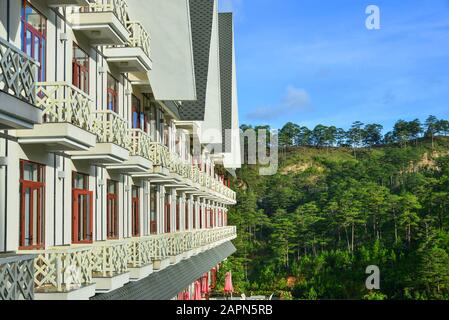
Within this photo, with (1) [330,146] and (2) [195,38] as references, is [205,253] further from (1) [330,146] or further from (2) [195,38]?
(1) [330,146]

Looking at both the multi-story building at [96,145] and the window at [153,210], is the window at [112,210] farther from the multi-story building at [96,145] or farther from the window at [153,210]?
the window at [153,210]

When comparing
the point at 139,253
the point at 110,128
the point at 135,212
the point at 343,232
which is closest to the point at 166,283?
the point at 135,212

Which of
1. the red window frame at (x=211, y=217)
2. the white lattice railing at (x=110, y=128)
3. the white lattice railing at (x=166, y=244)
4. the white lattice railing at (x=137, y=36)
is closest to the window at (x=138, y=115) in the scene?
the white lattice railing at (x=137, y=36)

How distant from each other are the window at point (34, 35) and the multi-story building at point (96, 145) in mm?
23

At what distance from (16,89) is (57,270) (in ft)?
11.5

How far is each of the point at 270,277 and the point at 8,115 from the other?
2807 inches

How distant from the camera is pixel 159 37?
23.5m

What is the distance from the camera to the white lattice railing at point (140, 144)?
18828mm

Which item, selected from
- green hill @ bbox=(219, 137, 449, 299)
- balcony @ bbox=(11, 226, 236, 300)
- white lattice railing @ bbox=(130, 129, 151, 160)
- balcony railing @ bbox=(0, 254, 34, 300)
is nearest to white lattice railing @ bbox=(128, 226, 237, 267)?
balcony @ bbox=(11, 226, 236, 300)

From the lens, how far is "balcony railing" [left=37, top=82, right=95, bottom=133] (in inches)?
485

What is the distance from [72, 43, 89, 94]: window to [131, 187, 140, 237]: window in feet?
20.7

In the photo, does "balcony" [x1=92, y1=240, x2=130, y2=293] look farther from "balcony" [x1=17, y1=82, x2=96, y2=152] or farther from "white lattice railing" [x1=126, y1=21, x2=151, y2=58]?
"white lattice railing" [x1=126, y1=21, x2=151, y2=58]
